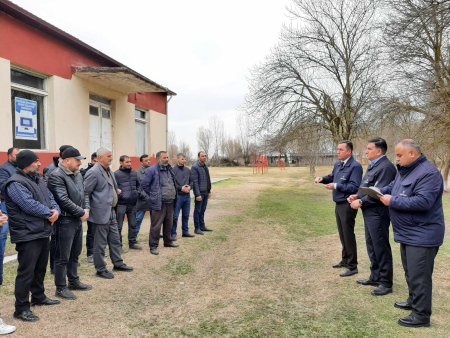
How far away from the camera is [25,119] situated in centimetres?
831

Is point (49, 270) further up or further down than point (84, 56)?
further down

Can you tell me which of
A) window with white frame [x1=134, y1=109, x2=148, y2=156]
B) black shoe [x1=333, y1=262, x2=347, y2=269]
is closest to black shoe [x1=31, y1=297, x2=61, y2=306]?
black shoe [x1=333, y1=262, x2=347, y2=269]

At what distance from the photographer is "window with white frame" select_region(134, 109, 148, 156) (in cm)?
1371

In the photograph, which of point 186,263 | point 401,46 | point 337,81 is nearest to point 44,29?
point 186,263

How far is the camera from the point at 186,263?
21.9ft

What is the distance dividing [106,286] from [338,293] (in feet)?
9.88

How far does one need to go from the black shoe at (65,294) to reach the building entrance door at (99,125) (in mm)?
6118

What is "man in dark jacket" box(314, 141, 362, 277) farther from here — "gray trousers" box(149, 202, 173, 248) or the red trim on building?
the red trim on building

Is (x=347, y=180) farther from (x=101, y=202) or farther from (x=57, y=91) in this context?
(x=57, y=91)

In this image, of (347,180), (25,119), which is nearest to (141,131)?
(25,119)

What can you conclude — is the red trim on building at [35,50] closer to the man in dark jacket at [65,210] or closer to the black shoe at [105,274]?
the man in dark jacket at [65,210]

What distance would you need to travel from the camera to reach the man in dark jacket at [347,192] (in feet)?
18.8

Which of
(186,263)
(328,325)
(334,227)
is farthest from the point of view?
(334,227)

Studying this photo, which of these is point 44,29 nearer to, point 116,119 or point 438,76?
point 116,119
